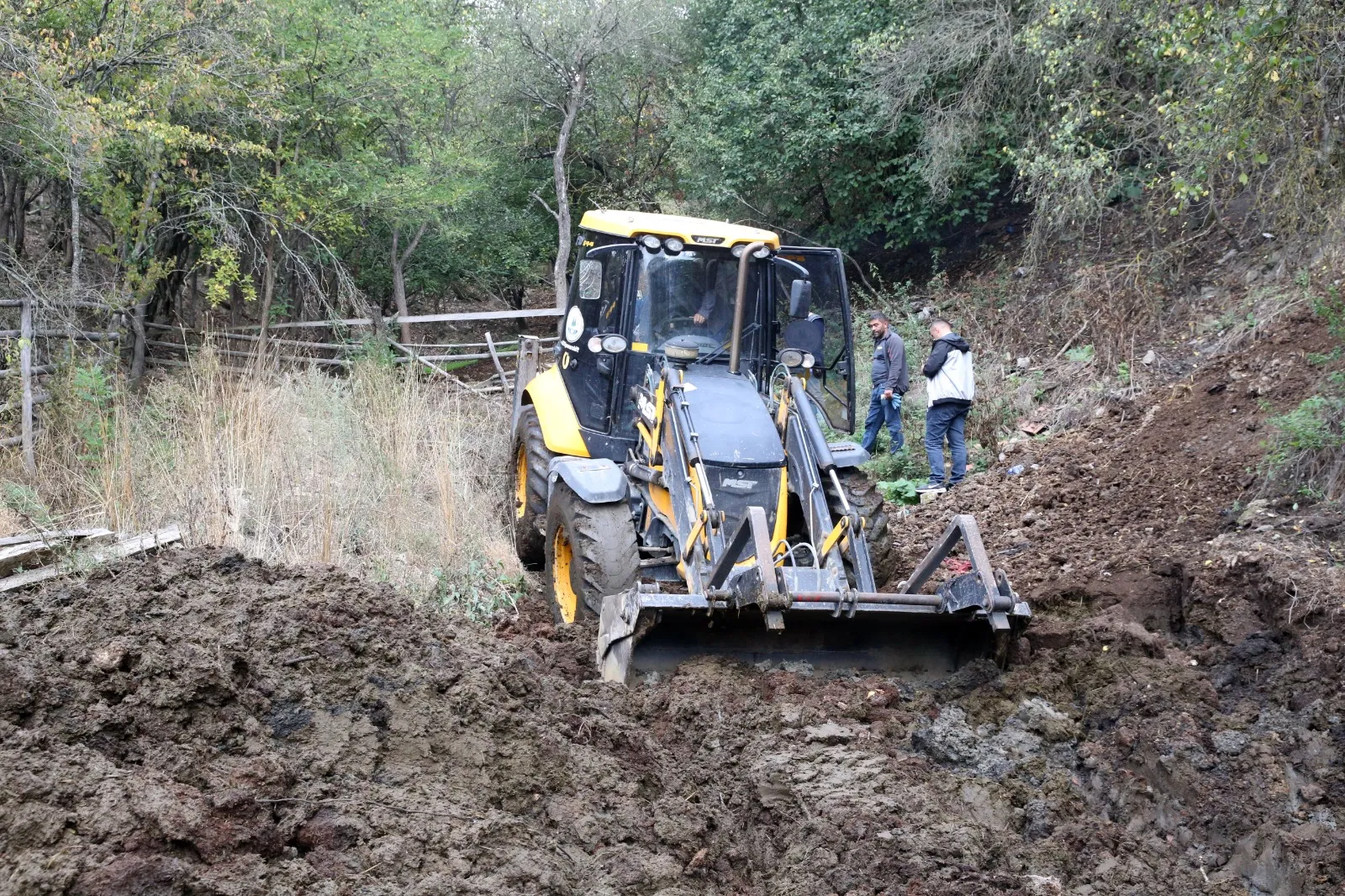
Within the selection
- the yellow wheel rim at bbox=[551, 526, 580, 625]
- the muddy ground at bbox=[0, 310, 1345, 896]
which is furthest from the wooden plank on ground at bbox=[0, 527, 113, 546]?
the yellow wheel rim at bbox=[551, 526, 580, 625]

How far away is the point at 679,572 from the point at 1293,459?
4.12 metres

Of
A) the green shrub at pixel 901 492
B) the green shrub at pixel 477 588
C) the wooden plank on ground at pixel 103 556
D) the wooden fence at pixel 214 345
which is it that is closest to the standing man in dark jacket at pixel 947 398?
the green shrub at pixel 901 492

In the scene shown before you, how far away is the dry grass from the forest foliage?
281cm

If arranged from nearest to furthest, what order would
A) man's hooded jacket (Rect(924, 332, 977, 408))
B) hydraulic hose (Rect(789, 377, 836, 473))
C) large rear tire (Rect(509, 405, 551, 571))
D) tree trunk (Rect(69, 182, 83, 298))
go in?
hydraulic hose (Rect(789, 377, 836, 473)) < large rear tire (Rect(509, 405, 551, 571)) < man's hooded jacket (Rect(924, 332, 977, 408)) < tree trunk (Rect(69, 182, 83, 298))

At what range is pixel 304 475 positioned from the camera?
8.99 meters

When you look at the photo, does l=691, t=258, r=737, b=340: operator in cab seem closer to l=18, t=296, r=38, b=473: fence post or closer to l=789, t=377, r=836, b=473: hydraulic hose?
l=789, t=377, r=836, b=473: hydraulic hose

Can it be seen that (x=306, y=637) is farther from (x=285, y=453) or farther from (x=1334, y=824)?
(x=285, y=453)

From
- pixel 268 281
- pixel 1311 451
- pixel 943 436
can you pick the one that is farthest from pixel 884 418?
pixel 268 281

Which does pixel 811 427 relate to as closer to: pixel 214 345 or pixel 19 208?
pixel 214 345

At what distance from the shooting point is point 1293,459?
748 cm

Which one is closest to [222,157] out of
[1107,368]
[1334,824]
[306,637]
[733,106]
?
[733,106]

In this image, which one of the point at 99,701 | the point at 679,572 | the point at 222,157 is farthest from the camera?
the point at 222,157

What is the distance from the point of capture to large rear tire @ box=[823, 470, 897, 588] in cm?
693

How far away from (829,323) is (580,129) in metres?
17.4
